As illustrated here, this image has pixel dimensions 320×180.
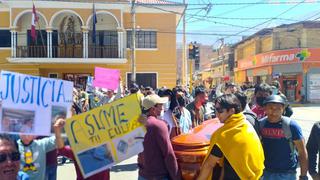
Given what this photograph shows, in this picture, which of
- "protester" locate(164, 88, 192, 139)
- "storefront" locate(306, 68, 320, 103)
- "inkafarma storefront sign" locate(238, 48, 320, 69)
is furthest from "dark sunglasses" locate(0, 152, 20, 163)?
"inkafarma storefront sign" locate(238, 48, 320, 69)

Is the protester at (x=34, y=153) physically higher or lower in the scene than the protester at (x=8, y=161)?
lower

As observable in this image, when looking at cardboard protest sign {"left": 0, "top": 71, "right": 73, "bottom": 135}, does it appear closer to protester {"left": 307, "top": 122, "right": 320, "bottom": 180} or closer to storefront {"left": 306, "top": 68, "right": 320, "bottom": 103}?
protester {"left": 307, "top": 122, "right": 320, "bottom": 180}

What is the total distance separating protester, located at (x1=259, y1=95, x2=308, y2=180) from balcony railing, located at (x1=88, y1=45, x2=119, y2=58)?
23.8 meters

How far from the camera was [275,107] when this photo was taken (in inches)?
161

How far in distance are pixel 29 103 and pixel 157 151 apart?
1.26 metres

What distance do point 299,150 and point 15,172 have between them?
276cm

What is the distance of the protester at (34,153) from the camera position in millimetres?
3627

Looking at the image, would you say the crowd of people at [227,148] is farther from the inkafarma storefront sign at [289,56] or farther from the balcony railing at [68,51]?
the inkafarma storefront sign at [289,56]

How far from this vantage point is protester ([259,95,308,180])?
4039 millimetres

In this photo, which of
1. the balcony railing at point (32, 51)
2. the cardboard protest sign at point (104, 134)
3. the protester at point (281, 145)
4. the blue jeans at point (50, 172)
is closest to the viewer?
the cardboard protest sign at point (104, 134)

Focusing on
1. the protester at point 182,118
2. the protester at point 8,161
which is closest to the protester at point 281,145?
the protester at point 182,118

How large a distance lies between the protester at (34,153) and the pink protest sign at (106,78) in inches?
288

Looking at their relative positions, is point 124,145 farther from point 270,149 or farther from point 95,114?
point 270,149

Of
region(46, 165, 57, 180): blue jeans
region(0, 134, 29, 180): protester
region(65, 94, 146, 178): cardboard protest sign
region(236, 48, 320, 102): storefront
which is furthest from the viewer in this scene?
region(236, 48, 320, 102): storefront
